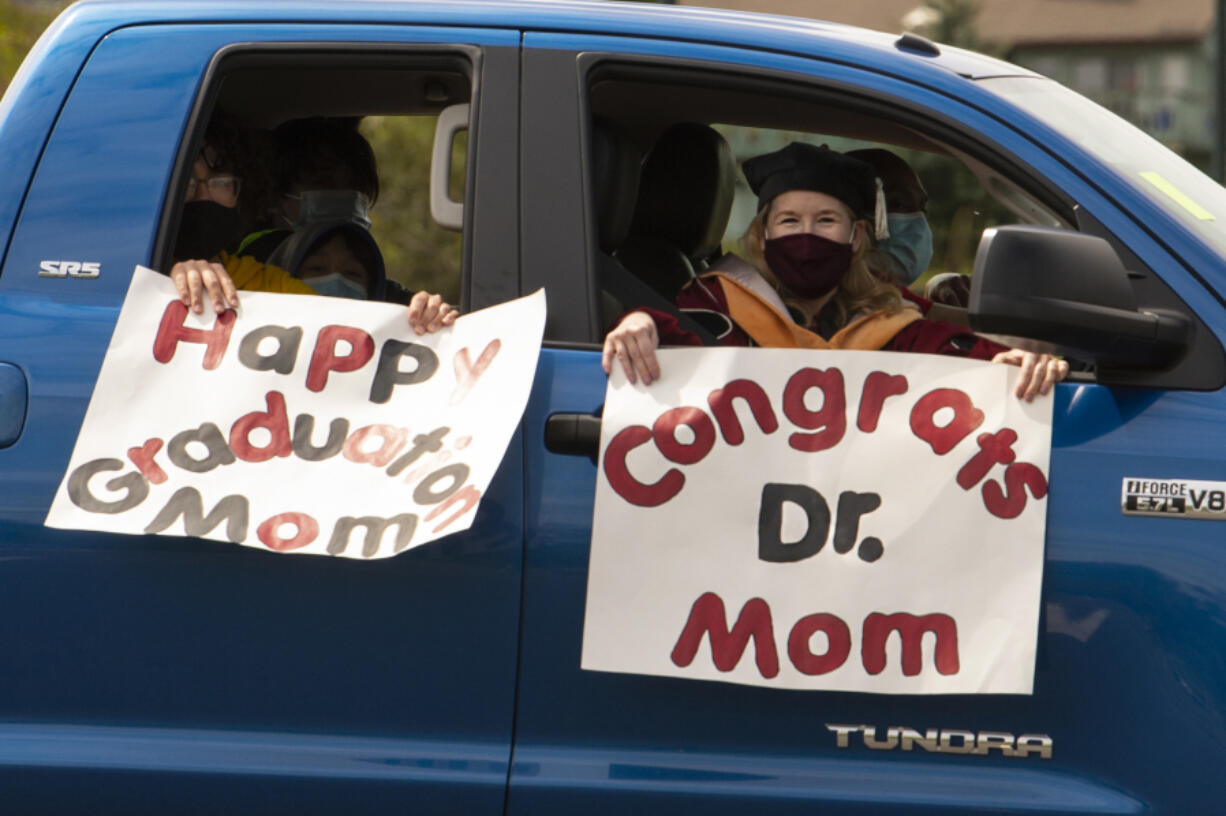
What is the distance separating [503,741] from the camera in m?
2.47

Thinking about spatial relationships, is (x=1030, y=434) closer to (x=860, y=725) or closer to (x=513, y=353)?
(x=860, y=725)

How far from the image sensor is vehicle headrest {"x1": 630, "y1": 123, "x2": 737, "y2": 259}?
3396 mm

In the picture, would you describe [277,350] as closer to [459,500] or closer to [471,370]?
[471,370]

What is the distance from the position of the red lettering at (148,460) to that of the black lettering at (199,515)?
44 mm

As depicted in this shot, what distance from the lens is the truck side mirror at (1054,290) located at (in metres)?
2.35

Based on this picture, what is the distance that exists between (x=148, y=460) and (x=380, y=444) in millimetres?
371

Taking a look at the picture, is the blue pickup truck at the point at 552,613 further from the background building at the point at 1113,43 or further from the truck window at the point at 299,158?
the background building at the point at 1113,43

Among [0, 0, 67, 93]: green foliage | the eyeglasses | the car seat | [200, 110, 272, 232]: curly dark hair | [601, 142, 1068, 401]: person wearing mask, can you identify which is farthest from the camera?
[0, 0, 67, 93]: green foliage

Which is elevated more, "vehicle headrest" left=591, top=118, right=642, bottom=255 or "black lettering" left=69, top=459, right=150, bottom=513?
"vehicle headrest" left=591, top=118, right=642, bottom=255

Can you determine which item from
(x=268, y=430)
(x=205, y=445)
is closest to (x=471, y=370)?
(x=268, y=430)

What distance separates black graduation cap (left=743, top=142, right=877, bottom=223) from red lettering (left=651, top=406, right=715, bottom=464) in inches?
29.9

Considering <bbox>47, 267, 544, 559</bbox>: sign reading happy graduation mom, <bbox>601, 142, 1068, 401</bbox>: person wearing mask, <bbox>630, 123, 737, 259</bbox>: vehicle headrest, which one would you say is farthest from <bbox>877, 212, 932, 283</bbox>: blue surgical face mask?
<bbox>47, 267, 544, 559</bbox>: sign reading happy graduation mom

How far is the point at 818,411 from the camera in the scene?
2.49 meters

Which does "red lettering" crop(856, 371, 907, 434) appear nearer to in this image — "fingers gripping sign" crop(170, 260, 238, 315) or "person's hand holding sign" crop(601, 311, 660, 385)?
"person's hand holding sign" crop(601, 311, 660, 385)
